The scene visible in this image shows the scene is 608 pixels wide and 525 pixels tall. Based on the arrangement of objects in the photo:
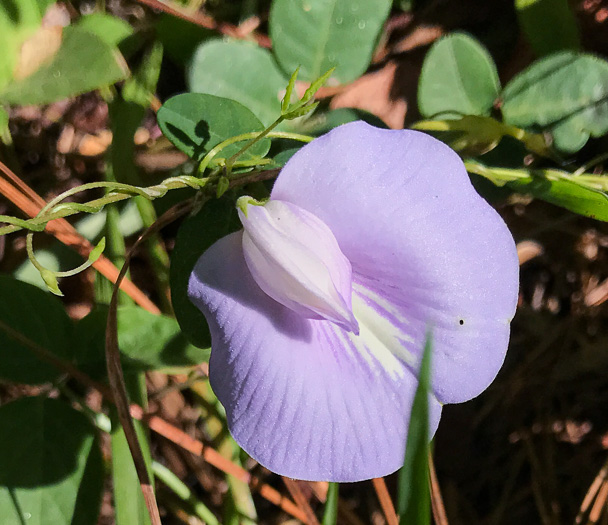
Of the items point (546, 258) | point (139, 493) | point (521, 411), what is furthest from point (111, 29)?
point (521, 411)

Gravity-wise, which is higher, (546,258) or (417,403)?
(417,403)

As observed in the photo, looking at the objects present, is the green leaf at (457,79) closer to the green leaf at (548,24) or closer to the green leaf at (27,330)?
the green leaf at (548,24)

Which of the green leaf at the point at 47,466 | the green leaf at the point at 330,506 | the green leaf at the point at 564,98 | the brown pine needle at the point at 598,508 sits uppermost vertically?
the green leaf at the point at 564,98

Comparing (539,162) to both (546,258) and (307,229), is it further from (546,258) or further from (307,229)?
(307,229)

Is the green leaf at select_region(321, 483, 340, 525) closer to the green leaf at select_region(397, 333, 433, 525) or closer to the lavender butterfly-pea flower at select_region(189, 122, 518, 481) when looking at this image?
the lavender butterfly-pea flower at select_region(189, 122, 518, 481)

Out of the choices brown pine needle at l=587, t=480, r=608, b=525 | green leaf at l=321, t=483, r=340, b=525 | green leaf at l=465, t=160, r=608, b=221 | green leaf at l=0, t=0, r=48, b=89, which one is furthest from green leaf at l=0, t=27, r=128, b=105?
brown pine needle at l=587, t=480, r=608, b=525

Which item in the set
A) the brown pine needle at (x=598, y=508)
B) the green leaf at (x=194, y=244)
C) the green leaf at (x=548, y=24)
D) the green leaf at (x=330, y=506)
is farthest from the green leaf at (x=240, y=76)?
the brown pine needle at (x=598, y=508)

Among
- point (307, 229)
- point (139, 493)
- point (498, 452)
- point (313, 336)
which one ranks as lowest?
point (498, 452)
